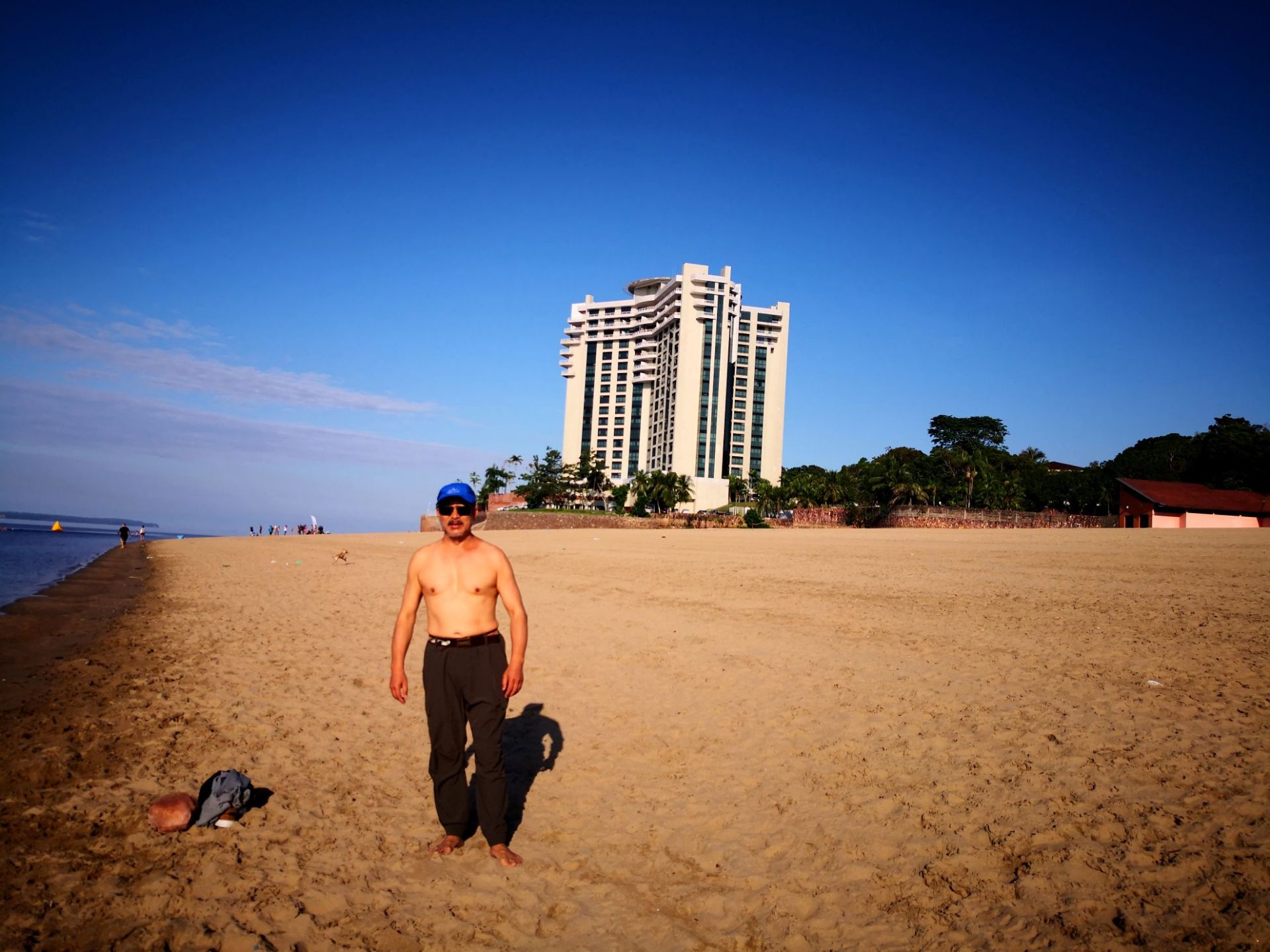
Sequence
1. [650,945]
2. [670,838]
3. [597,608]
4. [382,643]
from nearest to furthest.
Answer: [650,945]
[670,838]
[382,643]
[597,608]

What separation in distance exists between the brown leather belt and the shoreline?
655 cm

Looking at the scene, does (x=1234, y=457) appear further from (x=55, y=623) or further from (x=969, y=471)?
(x=55, y=623)

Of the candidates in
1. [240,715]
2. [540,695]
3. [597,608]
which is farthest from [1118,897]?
[597,608]

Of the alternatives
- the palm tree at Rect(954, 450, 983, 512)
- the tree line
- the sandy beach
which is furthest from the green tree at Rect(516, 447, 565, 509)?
the sandy beach

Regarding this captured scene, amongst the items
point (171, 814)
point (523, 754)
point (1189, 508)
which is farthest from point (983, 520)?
point (171, 814)

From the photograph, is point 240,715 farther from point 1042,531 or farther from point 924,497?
point 924,497

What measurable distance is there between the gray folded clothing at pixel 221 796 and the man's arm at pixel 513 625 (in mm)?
2233

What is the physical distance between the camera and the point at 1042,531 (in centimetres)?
3866

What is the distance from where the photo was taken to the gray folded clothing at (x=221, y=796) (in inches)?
198

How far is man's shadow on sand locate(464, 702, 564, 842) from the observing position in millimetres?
5590

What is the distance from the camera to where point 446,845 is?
15.7 ft

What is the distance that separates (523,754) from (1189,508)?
62.6m

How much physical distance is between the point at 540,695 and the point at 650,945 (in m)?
5.05

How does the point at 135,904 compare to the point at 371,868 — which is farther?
the point at 371,868
